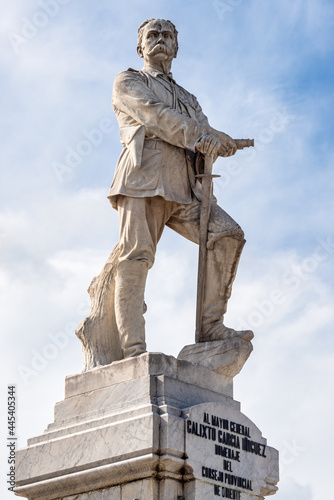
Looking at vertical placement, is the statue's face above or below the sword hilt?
Result: above

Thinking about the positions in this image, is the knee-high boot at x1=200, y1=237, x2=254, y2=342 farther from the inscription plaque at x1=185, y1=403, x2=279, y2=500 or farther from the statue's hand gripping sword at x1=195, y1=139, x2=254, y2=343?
the inscription plaque at x1=185, y1=403, x2=279, y2=500

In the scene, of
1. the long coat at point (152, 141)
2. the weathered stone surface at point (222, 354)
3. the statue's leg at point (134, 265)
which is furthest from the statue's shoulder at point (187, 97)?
the weathered stone surface at point (222, 354)

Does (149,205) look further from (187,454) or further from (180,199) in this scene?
(187,454)

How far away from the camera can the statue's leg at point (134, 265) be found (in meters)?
11.8

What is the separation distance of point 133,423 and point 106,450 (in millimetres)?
435

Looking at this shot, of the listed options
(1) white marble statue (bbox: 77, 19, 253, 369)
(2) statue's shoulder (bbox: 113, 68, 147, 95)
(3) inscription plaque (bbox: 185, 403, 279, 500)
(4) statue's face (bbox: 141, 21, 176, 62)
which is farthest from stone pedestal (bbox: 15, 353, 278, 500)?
(4) statue's face (bbox: 141, 21, 176, 62)

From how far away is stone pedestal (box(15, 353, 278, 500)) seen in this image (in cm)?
1083

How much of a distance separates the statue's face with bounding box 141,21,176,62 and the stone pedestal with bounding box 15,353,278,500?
358 centimetres

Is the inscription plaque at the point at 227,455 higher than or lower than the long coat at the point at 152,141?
A: lower

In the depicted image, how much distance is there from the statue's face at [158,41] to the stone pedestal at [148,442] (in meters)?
3.58

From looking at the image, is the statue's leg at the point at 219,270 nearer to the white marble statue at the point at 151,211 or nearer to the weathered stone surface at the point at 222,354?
the white marble statue at the point at 151,211

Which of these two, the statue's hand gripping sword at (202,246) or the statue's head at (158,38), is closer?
the statue's hand gripping sword at (202,246)

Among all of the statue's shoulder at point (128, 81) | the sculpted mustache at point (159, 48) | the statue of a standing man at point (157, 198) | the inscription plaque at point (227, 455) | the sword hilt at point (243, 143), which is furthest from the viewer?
the sculpted mustache at point (159, 48)

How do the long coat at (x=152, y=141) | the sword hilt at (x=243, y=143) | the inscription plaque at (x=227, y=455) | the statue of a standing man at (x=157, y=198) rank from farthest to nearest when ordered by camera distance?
1. the sword hilt at (x=243, y=143)
2. the long coat at (x=152, y=141)
3. the statue of a standing man at (x=157, y=198)
4. the inscription plaque at (x=227, y=455)
